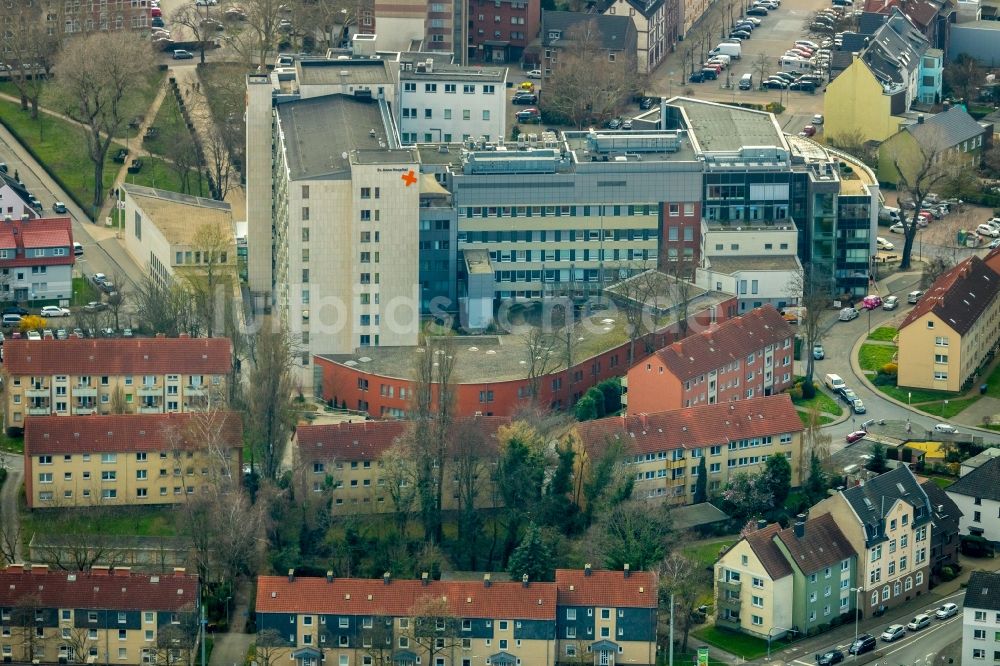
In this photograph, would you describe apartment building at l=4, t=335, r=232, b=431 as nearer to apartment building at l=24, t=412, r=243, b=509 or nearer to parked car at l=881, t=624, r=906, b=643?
apartment building at l=24, t=412, r=243, b=509

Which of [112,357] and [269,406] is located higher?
[269,406]

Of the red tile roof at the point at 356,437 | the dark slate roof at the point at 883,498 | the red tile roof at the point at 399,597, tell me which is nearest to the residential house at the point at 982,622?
the dark slate roof at the point at 883,498

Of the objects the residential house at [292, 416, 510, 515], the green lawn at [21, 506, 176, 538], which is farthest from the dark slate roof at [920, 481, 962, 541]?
the green lawn at [21, 506, 176, 538]

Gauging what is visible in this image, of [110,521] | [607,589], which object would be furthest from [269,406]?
[607,589]

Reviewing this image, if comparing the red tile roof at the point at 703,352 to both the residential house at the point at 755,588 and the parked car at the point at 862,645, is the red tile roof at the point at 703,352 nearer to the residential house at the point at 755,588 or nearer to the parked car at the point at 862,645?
the residential house at the point at 755,588

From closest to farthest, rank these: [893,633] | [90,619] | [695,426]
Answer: [90,619]
[893,633]
[695,426]

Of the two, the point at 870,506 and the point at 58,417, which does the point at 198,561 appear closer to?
the point at 58,417

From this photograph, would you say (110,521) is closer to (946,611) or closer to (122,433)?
(122,433)
